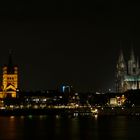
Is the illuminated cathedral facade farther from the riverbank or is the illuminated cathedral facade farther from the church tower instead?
the riverbank

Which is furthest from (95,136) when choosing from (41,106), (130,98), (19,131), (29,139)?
(41,106)

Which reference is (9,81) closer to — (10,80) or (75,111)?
(10,80)

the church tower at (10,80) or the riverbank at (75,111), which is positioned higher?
the church tower at (10,80)

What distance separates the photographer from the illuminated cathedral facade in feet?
628

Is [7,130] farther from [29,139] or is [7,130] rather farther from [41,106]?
[41,106]

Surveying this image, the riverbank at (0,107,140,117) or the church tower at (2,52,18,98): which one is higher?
the church tower at (2,52,18,98)

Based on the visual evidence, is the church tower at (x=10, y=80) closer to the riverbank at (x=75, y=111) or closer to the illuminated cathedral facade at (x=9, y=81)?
the illuminated cathedral facade at (x=9, y=81)

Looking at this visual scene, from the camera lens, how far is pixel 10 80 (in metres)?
193

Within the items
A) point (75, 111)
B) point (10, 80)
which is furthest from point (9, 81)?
point (75, 111)

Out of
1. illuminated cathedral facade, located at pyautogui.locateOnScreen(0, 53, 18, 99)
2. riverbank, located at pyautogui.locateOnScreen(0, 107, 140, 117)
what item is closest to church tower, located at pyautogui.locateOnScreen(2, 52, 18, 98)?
illuminated cathedral facade, located at pyautogui.locateOnScreen(0, 53, 18, 99)

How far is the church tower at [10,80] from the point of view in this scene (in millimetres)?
191512

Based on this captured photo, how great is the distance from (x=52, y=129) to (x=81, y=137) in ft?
44.8

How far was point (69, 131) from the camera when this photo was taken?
85312mm

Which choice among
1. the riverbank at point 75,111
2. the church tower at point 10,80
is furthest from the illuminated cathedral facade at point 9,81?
the riverbank at point 75,111
